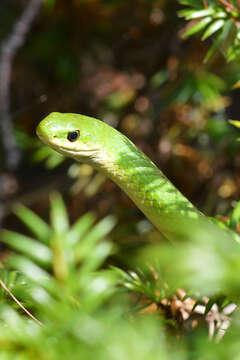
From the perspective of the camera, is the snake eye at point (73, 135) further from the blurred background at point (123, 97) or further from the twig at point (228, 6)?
the twig at point (228, 6)

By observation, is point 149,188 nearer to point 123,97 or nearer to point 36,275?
point 36,275

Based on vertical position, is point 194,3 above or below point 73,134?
above

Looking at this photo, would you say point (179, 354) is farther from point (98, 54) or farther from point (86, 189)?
point (98, 54)

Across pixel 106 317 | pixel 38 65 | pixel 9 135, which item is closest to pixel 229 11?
pixel 106 317

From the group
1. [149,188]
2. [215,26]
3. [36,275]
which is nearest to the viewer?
[36,275]

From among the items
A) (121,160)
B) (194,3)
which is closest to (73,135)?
(121,160)
